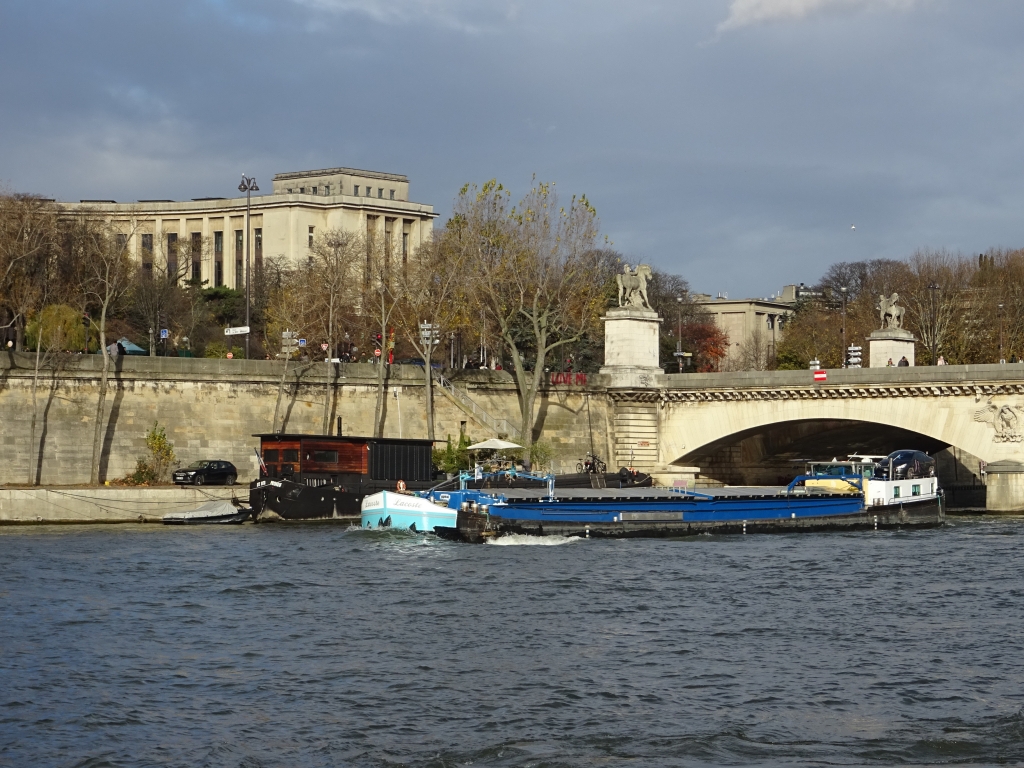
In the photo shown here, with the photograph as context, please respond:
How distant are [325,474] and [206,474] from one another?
15.4ft

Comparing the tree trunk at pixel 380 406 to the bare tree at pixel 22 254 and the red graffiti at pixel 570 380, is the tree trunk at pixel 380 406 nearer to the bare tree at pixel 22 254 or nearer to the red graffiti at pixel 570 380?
the red graffiti at pixel 570 380

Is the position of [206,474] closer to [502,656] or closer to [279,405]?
[279,405]

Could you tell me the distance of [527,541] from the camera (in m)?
50.0

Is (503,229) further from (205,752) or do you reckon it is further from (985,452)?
(205,752)

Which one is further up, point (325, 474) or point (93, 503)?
point (325, 474)

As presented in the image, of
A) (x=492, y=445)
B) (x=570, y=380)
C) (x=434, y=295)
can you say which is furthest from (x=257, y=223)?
(x=492, y=445)

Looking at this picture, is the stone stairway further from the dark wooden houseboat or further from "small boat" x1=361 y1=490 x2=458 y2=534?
"small boat" x1=361 y1=490 x2=458 y2=534

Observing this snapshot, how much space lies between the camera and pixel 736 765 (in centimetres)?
2144

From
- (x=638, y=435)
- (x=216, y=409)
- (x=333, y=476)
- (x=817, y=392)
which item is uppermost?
(x=817, y=392)

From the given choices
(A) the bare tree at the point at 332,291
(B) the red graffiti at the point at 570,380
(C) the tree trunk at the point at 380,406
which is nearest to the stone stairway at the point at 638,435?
(B) the red graffiti at the point at 570,380

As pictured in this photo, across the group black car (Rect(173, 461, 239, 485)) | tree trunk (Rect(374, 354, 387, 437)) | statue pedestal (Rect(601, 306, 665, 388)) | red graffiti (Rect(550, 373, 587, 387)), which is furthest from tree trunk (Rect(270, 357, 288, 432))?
statue pedestal (Rect(601, 306, 665, 388))

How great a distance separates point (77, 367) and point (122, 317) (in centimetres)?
3485

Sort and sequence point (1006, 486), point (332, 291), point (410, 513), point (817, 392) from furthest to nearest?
point (332, 291), point (817, 392), point (1006, 486), point (410, 513)

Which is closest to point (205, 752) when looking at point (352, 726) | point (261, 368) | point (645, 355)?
point (352, 726)
